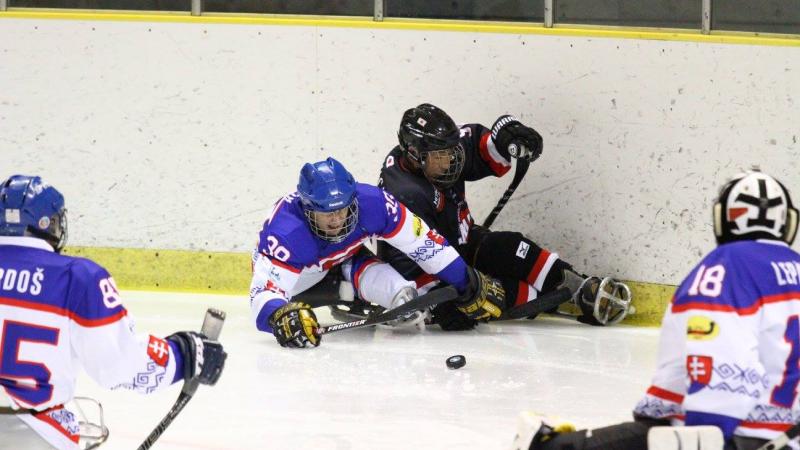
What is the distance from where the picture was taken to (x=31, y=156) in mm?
6535

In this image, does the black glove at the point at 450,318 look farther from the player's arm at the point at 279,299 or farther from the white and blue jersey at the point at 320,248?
the player's arm at the point at 279,299

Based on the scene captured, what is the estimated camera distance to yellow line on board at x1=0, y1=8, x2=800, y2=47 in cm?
564

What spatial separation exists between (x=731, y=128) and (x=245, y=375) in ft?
7.14

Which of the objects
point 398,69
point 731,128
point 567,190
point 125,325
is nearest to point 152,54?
point 398,69

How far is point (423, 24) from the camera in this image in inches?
243

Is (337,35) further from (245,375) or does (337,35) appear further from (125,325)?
(125,325)

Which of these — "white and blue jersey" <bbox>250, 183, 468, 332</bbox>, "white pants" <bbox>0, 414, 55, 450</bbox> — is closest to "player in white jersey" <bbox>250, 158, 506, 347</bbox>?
"white and blue jersey" <bbox>250, 183, 468, 332</bbox>

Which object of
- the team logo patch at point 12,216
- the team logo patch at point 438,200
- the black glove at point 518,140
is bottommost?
the team logo patch at point 438,200

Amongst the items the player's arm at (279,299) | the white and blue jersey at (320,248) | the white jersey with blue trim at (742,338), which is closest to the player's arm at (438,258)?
the white and blue jersey at (320,248)

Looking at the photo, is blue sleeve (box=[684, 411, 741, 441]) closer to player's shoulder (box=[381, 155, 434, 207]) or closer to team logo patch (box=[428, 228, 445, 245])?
team logo patch (box=[428, 228, 445, 245])

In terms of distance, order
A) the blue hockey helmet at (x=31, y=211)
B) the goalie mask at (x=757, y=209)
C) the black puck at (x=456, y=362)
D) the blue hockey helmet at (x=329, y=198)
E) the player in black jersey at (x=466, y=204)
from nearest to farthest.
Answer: the goalie mask at (x=757, y=209)
the blue hockey helmet at (x=31, y=211)
the black puck at (x=456, y=362)
the blue hockey helmet at (x=329, y=198)
the player in black jersey at (x=466, y=204)

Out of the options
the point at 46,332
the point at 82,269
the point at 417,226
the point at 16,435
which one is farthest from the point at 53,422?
the point at 417,226

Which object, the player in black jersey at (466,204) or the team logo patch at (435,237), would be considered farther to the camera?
the player in black jersey at (466,204)

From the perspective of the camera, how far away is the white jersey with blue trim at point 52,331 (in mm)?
3107
